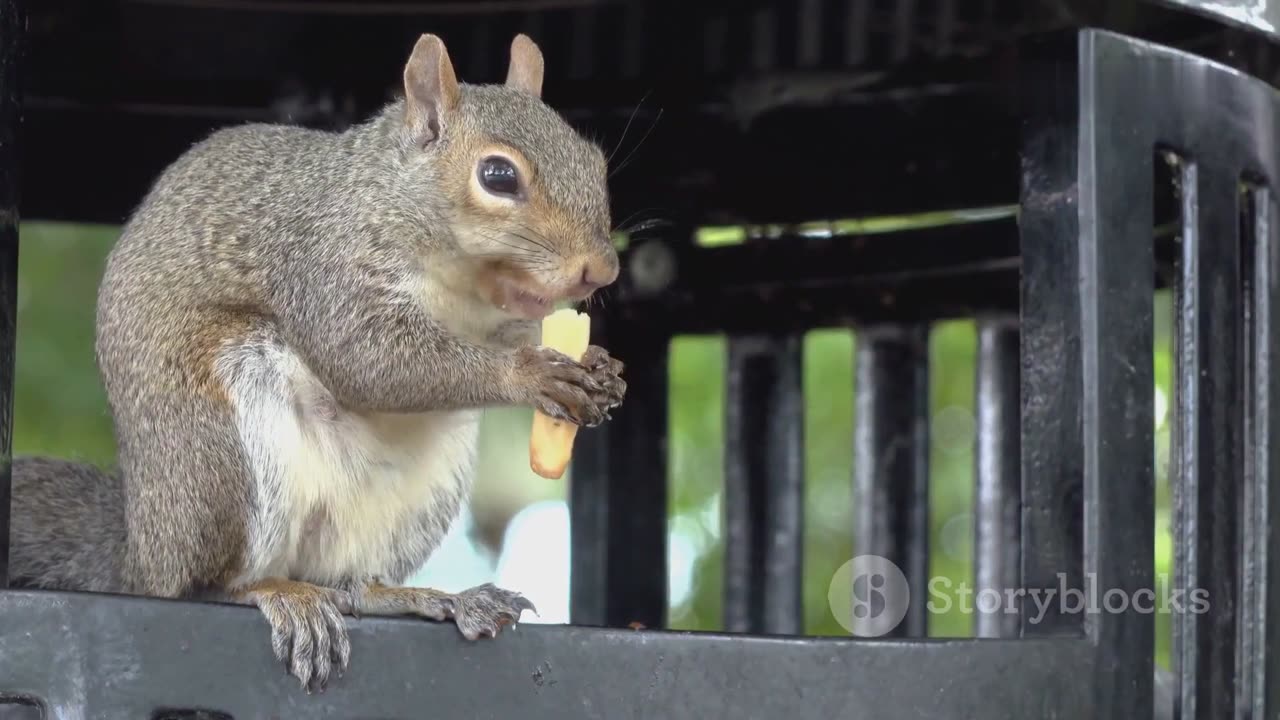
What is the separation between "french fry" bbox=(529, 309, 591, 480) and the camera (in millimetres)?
1931

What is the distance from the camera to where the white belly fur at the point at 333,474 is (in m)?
2.07

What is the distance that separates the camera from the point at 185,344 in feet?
6.85

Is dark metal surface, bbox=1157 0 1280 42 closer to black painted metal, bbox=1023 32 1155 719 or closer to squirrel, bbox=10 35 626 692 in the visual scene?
black painted metal, bbox=1023 32 1155 719

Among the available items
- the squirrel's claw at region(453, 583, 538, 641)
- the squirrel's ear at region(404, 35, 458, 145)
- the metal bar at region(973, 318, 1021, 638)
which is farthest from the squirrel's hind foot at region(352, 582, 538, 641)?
the metal bar at region(973, 318, 1021, 638)

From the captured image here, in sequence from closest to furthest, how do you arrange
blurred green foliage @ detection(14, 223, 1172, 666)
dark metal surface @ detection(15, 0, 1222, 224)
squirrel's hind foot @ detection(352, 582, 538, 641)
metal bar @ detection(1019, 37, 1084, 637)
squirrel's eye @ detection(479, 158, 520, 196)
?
1. squirrel's hind foot @ detection(352, 582, 538, 641)
2. metal bar @ detection(1019, 37, 1084, 637)
3. squirrel's eye @ detection(479, 158, 520, 196)
4. dark metal surface @ detection(15, 0, 1222, 224)
5. blurred green foliage @ detection(14, 223, 1172, 666)

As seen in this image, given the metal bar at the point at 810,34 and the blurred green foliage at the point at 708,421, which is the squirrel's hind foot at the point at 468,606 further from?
the blurred green foliage at the point at 708,421

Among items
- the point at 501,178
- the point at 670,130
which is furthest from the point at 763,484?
the point at 501,178

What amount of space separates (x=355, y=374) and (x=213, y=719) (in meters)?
0.58

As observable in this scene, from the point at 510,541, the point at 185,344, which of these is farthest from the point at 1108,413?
the point at 510,541

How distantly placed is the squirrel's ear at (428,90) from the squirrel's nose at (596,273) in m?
0.33

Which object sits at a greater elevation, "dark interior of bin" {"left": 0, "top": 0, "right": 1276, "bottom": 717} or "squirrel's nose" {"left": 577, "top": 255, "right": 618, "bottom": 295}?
"dark interior of bin" {"left": 0, "top": 0, "right": 1276, "bottom": 717}

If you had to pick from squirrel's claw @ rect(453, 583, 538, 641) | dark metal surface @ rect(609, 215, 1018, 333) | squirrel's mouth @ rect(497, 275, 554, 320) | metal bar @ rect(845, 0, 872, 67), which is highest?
metal bar @ rect(845, 0, 872, 67)

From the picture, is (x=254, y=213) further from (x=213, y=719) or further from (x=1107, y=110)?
(x=1107, y=110)

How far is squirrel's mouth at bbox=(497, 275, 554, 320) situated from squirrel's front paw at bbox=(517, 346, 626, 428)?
182 mm
